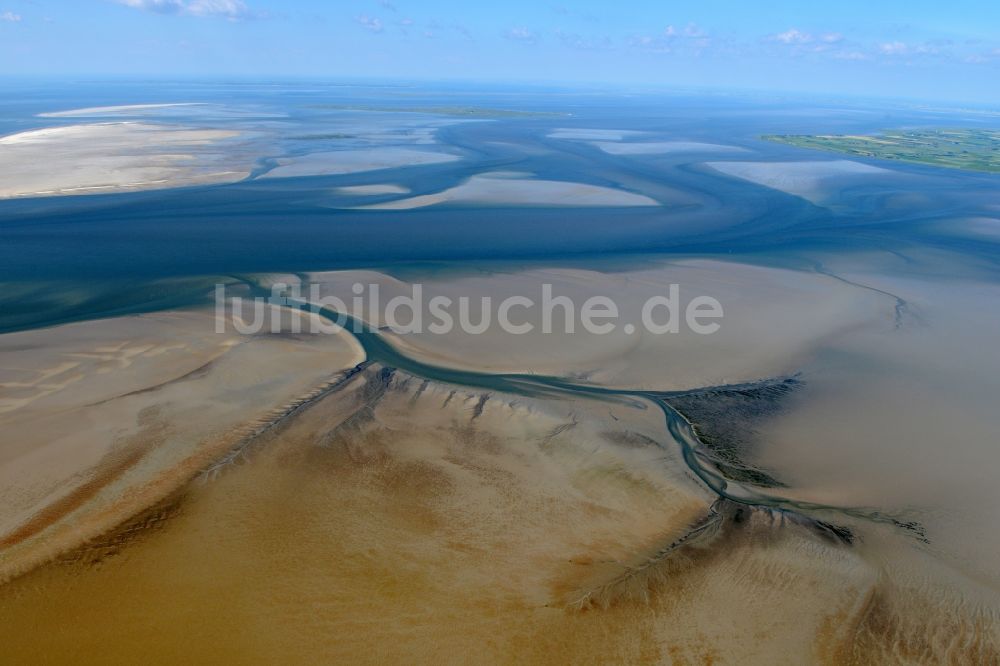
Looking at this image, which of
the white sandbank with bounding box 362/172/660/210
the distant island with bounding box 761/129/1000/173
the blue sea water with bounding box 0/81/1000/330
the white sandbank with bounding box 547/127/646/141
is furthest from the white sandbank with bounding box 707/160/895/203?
the white sandbank with bounding box 547/127/646/141

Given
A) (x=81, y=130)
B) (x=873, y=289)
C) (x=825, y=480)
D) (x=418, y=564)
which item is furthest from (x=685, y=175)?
(x=81, y=130)

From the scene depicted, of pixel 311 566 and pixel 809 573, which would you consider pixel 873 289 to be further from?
pixel 311 566

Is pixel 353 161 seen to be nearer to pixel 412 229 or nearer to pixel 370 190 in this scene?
pixel 370 190

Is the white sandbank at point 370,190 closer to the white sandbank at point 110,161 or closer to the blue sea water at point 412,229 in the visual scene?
the blue sea water at point 412,229

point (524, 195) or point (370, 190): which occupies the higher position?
point (524, 195)

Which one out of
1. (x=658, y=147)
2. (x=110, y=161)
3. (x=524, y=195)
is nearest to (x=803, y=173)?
(x=658, y=147)

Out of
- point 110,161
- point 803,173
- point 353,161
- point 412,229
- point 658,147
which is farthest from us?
point 658,147

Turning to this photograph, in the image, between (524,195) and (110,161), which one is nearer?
(524,195)

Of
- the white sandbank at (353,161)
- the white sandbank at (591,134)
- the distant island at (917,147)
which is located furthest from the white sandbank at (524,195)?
the distant island at (917,147)

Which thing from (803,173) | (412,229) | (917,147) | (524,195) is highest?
(917,147)
